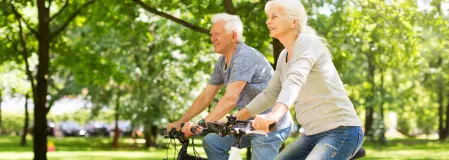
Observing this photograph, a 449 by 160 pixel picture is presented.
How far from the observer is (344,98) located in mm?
4012

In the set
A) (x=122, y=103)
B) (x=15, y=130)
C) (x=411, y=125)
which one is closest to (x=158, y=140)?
(x=122, y=103)

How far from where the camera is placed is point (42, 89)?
53.1ft

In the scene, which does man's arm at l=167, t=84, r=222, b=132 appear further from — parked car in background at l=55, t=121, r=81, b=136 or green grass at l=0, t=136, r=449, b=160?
parked car in background at l=55, t=121, r=81, b=136

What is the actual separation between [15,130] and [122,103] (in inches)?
1001

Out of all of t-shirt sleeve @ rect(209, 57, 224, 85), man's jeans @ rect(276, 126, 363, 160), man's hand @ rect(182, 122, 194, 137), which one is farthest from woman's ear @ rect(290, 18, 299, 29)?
t-shirt sleeve @ rect(209, 57, 224, 85)

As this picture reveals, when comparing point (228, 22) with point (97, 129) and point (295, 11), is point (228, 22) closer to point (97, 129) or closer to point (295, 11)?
point (295, 11)

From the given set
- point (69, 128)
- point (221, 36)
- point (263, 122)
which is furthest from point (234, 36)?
point (69, 128)

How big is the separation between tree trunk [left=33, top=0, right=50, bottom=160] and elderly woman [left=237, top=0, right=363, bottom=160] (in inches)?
483

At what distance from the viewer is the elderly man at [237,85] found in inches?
198

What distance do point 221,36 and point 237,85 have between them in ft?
1.38

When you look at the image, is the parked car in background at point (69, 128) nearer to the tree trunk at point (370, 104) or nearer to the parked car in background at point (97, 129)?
the parked car in background at point (97, 129)

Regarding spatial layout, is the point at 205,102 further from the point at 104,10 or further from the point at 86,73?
the point at 86,73

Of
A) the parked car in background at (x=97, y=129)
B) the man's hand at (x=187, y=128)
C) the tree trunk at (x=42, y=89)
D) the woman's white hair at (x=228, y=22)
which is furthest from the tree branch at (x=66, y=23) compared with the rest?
the parked car in background at (x=97, y=129)

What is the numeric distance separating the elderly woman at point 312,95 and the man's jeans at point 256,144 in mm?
741
